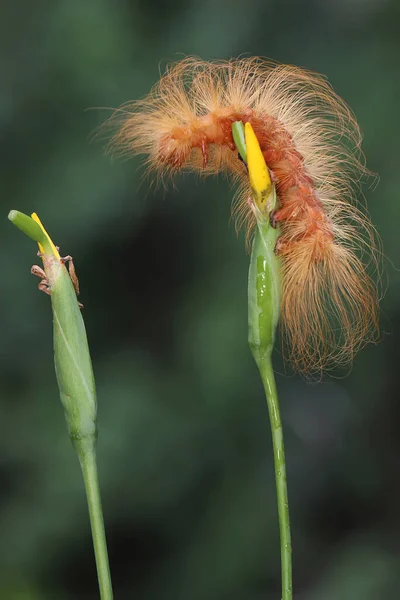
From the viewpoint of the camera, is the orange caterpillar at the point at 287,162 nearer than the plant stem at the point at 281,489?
No

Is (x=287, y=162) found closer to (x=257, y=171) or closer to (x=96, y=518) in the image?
(x=257, y=171)

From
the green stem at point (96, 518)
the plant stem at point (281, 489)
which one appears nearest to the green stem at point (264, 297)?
the plant stem at point (281, 489)

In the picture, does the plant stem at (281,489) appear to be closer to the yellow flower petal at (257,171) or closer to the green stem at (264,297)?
the green stem at (264,297)

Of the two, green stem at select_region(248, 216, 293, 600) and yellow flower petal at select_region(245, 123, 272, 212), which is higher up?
yellow flower petal at select_region(245, 123, 272, 212)

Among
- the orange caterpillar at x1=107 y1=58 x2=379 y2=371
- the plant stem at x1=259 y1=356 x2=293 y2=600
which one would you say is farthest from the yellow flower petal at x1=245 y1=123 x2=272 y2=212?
the plant stem at x1=259 y1=356 x2=293 y2=600

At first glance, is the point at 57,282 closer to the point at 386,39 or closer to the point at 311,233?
the point at 311,233

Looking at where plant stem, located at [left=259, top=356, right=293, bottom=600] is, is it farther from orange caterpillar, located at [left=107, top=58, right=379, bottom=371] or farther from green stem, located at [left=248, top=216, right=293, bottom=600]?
orange caterpillar, located at [left=107, top=58, right=379, bottom=371]

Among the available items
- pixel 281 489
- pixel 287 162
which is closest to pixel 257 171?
pixel 287 162
